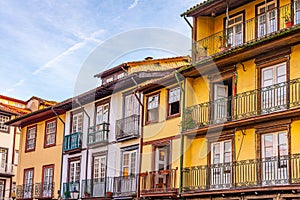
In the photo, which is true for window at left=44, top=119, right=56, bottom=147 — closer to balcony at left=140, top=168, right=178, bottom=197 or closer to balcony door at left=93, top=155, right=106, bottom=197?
balcony door at left=93, top=155, right=106, bottom=197

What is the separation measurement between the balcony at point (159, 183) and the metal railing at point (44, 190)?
415 inches

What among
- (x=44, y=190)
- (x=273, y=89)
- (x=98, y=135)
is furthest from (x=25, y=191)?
(x=273, y=89)

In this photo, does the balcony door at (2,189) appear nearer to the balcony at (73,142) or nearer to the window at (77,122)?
the balcony at (73,142)

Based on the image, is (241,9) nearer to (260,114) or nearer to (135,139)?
(260,114)

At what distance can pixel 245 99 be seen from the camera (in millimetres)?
22094

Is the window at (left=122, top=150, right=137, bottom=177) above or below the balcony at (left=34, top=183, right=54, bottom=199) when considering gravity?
above

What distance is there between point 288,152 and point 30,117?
22.9m

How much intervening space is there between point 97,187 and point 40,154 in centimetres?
876

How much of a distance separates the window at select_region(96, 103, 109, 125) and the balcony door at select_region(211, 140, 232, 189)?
9.74 m

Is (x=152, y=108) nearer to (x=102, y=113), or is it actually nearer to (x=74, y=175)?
(x=102, y=113)

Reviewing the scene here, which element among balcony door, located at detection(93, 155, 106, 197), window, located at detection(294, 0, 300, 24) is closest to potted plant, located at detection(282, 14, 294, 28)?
window, located at detection(294, 0, 300, 24)

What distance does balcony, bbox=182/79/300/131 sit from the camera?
66.0 ft

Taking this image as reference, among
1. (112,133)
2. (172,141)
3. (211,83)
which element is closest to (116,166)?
(112,133)

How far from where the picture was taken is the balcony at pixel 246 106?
2012 cm
